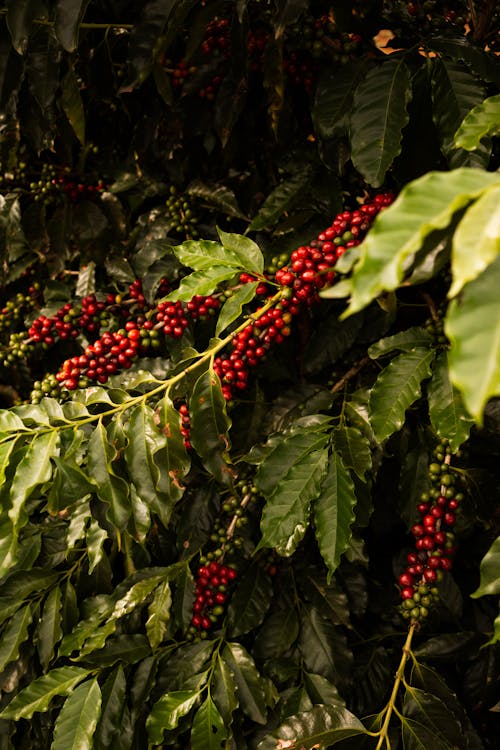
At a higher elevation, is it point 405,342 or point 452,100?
point 452,100

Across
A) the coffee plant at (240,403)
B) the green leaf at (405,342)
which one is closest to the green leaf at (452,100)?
→ the coffee plant at (240,403)

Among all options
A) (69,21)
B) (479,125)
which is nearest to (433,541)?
(479,125)

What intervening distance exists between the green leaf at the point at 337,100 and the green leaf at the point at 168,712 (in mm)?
855

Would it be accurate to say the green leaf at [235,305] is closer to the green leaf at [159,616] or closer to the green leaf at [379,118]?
the green leaf at [379,118]

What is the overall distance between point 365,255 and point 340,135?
0.62 m

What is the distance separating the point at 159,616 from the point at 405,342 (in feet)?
1.91

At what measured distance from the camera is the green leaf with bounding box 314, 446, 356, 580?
0.77m

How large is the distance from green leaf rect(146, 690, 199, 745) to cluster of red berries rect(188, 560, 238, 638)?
0.40 ft

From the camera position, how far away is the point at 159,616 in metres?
0.99

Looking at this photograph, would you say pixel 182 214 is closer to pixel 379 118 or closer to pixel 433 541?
pixel 379 118

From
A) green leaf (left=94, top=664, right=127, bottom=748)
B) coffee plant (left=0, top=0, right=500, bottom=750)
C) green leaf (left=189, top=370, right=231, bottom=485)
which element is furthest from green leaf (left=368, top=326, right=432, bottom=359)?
green leaf (left=94, top=664, right=127, bottom=748)

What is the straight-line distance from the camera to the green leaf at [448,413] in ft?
2.41

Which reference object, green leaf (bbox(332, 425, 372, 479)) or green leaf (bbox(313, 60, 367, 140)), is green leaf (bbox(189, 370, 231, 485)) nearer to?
green leaf (bbox(332, 425, 372, 479))

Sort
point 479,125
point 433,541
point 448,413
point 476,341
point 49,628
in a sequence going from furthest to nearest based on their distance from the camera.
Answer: point 49,628 → point 433,541 → point 448,413 → point 479,125 → point 476,341
